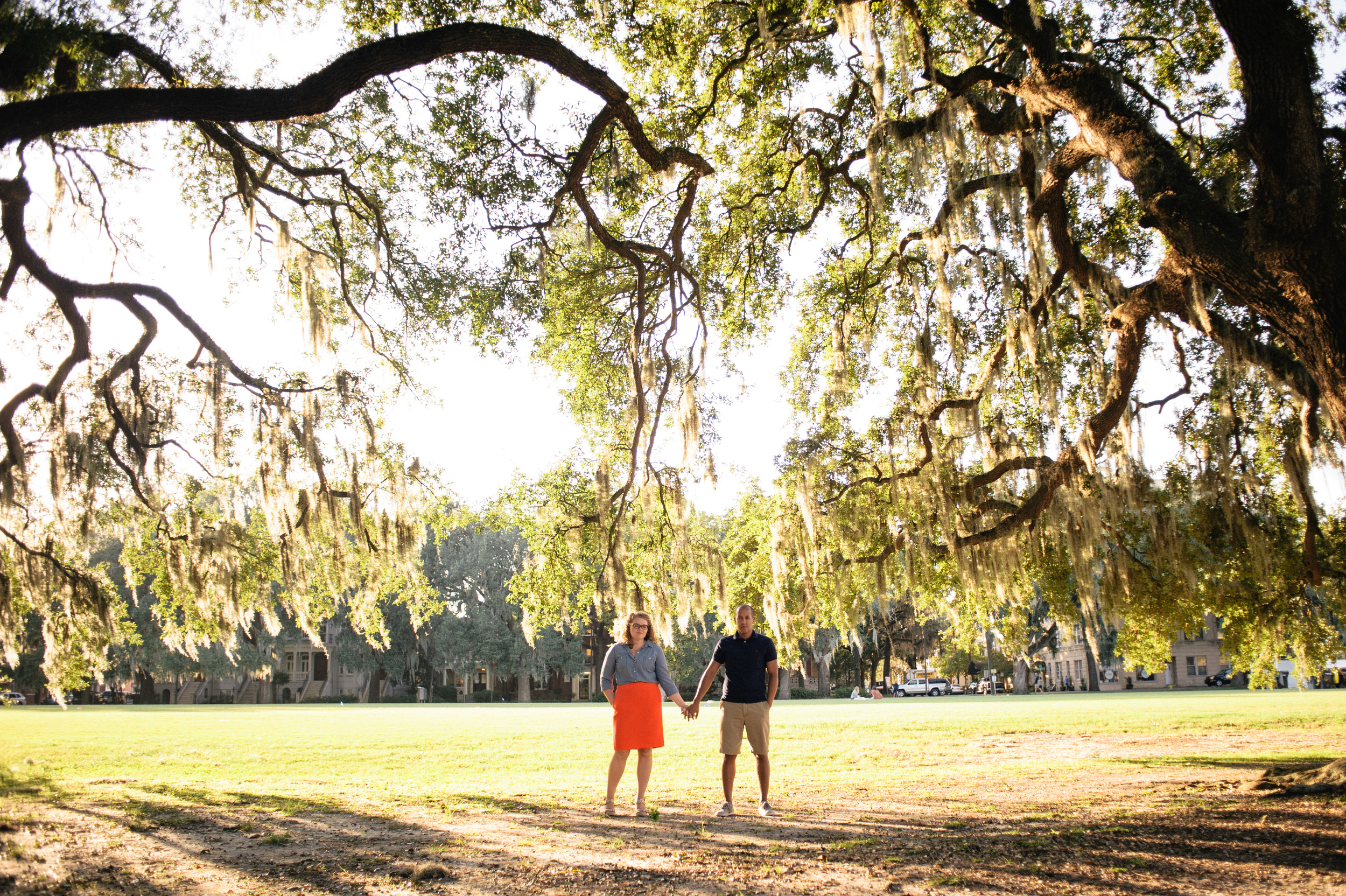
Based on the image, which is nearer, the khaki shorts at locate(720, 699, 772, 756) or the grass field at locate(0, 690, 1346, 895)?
the grass field at locate(0, 690, 1346, 895)

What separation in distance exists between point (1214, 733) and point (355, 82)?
49.8 ft

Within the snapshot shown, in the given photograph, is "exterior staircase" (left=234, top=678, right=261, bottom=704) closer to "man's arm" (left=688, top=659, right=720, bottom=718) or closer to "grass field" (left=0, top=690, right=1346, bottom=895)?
"grass field" (left=0, top=690, right=1346, bottom=895)

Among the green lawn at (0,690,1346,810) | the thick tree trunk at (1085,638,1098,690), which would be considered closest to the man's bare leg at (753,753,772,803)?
the green lawn at (0,690,1346,810)

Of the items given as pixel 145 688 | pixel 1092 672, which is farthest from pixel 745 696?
pixel 145 688

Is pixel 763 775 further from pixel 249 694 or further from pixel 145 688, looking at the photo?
pixel 145 688

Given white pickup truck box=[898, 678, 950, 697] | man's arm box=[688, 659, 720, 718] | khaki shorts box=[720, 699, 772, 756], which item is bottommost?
white pickup truck box=[898, 678, 950, 697]

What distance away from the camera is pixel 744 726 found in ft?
20.7

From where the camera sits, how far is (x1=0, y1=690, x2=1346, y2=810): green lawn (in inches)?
322

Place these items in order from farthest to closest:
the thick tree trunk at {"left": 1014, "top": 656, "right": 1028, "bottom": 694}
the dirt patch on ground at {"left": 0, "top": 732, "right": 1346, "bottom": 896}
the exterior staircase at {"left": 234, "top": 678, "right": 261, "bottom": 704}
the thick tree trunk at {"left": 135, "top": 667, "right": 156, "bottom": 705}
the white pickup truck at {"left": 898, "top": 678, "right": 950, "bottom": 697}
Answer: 1. the exterior staircase at {"left": 234, "top": 678, "right": 261, "bottom": 704}
2. the white pickup truck at {"left": 898, "top": 678, "right": 950, "bottom": 697}
3. the thick tree trunk at {"left": 135, "top": 667, "right": 156, "bottom": 705}
4. the thick tree trunk at {"left": 1014, "top": 656, "right": 1028, "bottom": 694}
5. the dirt patch on ground at {"left": 0, "top": 732, "right": 1346, "bottom": 896}

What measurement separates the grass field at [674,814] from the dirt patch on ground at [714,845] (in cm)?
2

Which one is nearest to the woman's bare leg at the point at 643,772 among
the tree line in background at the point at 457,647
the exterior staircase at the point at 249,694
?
the tree line in background at the point at 457,647

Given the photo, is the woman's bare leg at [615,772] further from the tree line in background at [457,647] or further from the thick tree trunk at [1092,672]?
the thick tree trunk at [1092,672]

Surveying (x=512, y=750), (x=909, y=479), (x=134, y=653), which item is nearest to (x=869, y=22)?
(x=909, y=479)

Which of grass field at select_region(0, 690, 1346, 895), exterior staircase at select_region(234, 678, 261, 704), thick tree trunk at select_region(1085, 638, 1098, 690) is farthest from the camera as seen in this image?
exterior staircase at select_region(234, 678, 261, 704)
